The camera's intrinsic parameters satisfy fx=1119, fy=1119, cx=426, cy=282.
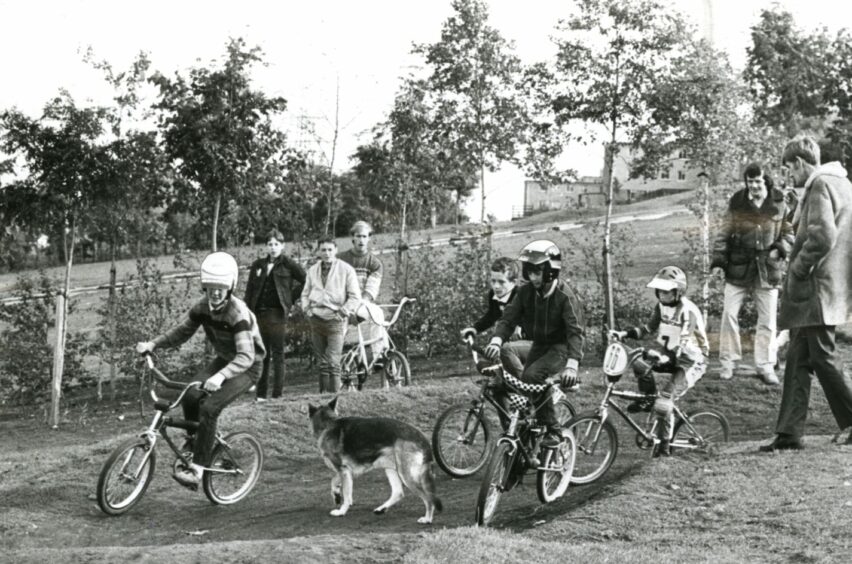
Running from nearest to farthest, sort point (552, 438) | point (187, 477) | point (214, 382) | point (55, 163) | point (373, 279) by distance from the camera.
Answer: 1. point (552, 438)
2. point (214, 382)
3. point (187, 477)
4. point (373, 279)
5. point (55, 163)

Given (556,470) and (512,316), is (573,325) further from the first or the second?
(556,470)

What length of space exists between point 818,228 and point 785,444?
1.98 metres

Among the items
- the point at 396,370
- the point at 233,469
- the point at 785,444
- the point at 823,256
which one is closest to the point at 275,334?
the point at 396,370

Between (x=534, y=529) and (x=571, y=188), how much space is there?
597 inches

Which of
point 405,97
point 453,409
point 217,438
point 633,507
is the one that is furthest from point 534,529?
point 405,97

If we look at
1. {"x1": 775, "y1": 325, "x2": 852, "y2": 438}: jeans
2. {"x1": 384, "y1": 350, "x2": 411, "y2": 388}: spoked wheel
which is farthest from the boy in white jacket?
{"x1": 775, "y1": 325, "x2": 852, "y2": 438}: jeans

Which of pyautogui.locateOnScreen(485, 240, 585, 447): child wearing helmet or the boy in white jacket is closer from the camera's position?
pyautogui.locateOnScreen(485, 240, 585, 447): child wearing helmet

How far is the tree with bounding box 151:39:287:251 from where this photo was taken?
1805 centimetres

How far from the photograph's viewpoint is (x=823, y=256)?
9.70m

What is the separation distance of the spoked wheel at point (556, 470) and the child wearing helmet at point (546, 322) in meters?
0.13

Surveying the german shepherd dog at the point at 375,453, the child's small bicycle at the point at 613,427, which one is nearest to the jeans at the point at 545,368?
the child's small bicycle at the point at 613,427

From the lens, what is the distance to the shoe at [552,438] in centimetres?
948

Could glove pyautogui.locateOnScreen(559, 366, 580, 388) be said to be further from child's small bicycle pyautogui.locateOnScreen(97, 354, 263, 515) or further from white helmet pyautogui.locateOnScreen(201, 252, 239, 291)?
child's small bicycle pyautogui.locateOnScreen(97, 354, 263, 515)

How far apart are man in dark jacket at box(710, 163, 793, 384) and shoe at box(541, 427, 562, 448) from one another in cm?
568
